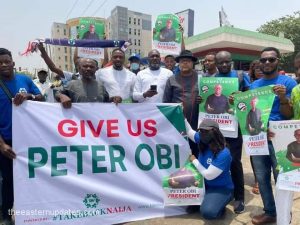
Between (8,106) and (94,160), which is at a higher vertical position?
(8,106)

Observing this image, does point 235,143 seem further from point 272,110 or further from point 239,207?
→ point 272,110

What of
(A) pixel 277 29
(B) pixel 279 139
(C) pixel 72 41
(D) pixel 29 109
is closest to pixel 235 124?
(B) pixel 279 139

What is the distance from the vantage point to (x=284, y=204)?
351cm

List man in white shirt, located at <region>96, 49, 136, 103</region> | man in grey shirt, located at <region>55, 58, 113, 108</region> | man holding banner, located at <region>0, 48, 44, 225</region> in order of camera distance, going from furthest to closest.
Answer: man in white shirt, located at <region>96, 49, 136, 103</region> < man in grey shirt, located at <region>55, 58, 113, 108</region> < man holding banner, located at <region>0, 48, 44, 225</region>

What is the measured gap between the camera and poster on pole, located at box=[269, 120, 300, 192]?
10.9 ft

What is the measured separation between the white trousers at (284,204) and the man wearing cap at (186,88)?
1.64 metres

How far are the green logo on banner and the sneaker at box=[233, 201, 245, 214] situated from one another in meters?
1.82

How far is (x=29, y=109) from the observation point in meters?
3.92

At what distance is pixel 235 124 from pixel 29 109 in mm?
2603

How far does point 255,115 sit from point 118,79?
208 centimetres

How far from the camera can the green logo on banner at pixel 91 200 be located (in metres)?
3.98

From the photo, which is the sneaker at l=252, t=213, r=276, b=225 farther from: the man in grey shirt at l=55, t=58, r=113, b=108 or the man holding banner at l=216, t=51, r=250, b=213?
the man in grey shirt at l=55, t=58, r=113, b=108

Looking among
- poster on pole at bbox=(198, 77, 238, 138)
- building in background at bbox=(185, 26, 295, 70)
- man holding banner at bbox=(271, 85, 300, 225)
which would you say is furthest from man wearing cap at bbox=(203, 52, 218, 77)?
building in background at bbox=(185, 26, 295, 70)

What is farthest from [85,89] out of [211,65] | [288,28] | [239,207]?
[288,28]
